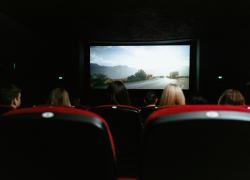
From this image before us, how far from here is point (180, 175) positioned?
1.87 feet

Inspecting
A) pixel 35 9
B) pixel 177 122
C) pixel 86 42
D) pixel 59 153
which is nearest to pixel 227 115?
pixel 177 122

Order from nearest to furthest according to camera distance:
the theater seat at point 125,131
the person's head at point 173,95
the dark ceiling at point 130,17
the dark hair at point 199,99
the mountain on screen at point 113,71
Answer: the theater seat at point 125,131 < the person's head at point 173,95 < the dark hair at point 199,99 < the dark ceiling at point 130,17 < the mountain on screen at point 113,71

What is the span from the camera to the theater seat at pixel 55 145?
50 centimetres

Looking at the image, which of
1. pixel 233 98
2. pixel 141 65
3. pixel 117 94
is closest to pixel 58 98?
pixel 117 94

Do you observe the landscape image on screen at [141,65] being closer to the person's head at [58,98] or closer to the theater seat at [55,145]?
the person's head at [58,98]

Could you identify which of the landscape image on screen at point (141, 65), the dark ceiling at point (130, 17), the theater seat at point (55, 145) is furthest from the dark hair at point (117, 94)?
the landscape image on screen at point (141, 65)

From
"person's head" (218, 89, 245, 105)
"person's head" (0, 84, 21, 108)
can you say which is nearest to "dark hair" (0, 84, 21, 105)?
"person's head" (0, 84, 21, 108)

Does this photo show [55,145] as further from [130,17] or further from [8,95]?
[130,17]

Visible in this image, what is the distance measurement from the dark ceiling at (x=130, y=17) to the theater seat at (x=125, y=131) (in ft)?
11.9

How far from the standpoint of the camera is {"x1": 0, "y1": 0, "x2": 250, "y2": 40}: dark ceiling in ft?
14.5

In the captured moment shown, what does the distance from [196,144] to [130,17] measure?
5.38 meters

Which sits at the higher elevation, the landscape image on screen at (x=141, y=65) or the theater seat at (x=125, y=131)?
the landscape image on screen at (x=141, y=65)

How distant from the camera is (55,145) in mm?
541

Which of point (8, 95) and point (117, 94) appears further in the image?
point (117, 94)
